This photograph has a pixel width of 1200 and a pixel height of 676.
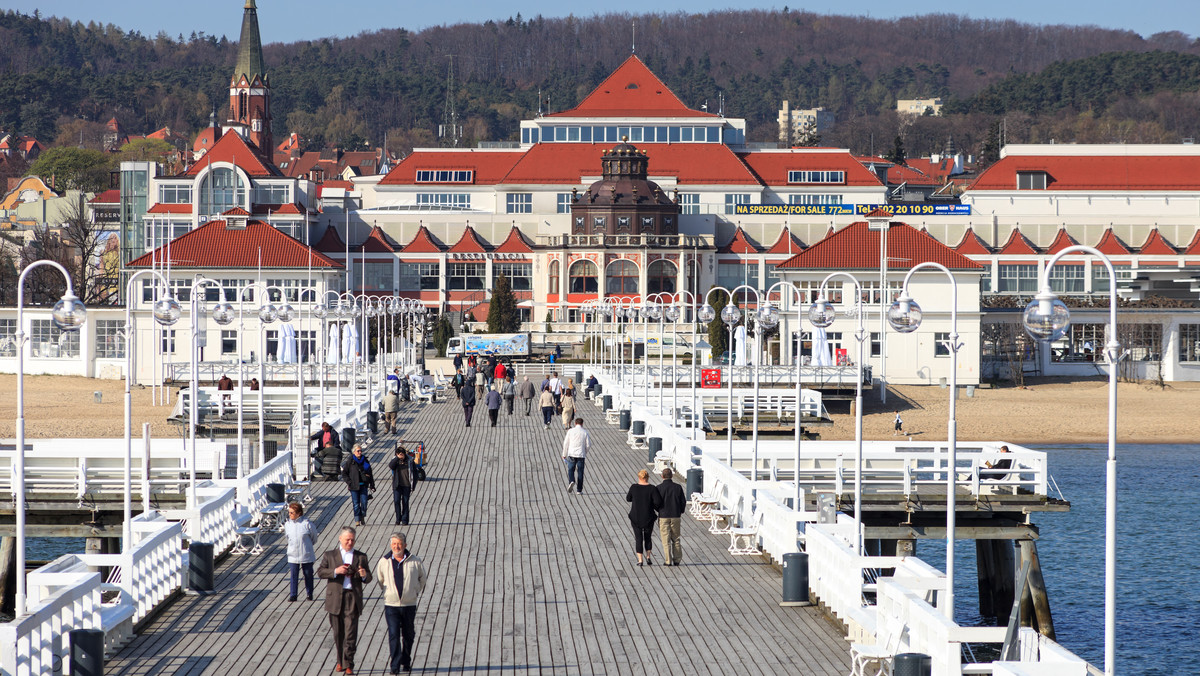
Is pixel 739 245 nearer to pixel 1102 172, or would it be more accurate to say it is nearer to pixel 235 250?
pixel 1102 172

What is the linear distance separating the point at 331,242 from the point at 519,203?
1442 centimetres

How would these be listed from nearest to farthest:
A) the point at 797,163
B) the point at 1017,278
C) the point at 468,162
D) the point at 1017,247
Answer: the point at 1017,278 → the point at 1017,247 → the point at 797,163 → the point at 468,162

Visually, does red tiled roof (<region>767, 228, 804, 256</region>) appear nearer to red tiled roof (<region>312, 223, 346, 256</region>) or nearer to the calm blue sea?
red tiled roof (<region>312, 223, 346, 256</region>)

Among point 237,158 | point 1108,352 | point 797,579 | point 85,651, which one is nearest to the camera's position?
point 1108,352

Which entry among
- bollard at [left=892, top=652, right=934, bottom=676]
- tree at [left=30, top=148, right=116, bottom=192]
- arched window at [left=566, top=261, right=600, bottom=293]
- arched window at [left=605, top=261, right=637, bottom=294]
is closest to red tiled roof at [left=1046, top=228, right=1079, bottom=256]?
arched window at [left=605, top=261, right=637, bottom=294]

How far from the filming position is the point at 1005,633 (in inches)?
496

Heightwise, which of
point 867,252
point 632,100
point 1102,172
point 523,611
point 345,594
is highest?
point 632,100

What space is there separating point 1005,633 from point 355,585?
20.5ft

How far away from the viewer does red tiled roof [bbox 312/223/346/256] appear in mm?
96812

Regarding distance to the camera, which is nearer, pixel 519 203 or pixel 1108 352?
pixel 1108 352

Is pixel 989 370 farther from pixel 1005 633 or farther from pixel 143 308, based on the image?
pixel 1005 633

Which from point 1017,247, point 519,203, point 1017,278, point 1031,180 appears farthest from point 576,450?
point 1031,180

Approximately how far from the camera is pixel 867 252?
76.4 metres

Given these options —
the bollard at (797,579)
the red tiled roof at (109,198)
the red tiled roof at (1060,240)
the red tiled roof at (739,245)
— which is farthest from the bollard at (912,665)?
the red tiled roof at (109,198)
